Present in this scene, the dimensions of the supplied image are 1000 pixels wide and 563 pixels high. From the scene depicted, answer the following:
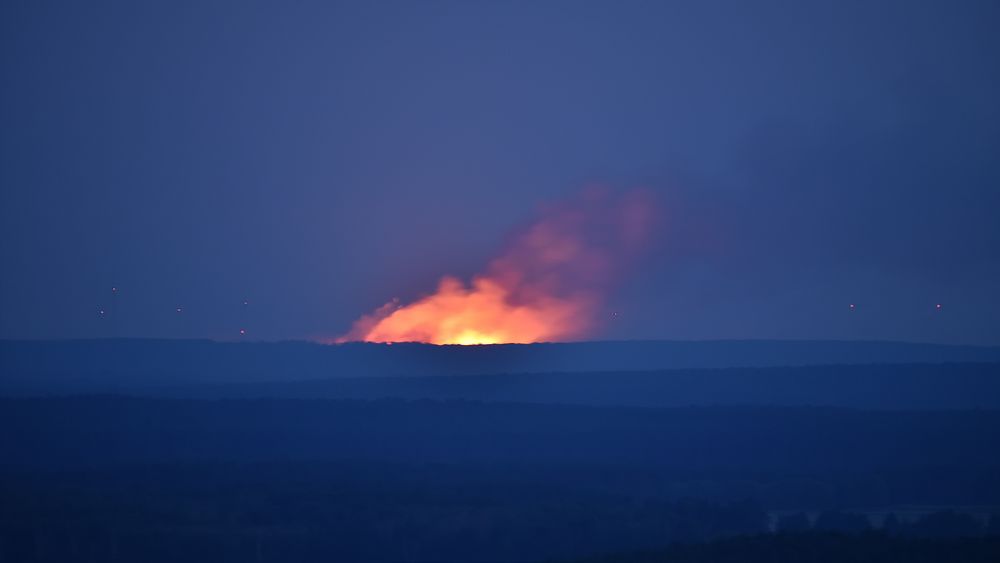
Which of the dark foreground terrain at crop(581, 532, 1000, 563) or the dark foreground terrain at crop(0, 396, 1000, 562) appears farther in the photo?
the dark foreground terrain at crop(0, 396, 1000, 562)

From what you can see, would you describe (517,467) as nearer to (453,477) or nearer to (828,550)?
(453,477)

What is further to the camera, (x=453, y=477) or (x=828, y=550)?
(x=453, y=477)

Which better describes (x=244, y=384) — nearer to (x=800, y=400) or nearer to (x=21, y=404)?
(x=21, y=404)

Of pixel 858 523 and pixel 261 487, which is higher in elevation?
pixel 261 487

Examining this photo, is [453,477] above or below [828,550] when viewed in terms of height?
above

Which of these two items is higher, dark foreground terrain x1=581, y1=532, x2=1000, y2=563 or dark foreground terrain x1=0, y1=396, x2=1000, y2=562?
dark foreground terrain x1=0, y1=396, x2=1000, y2=562

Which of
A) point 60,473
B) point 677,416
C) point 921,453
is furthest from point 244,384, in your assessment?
point 921,453

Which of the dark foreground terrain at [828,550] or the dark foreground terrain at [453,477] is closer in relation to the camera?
the dark foreground terrain at [828,550]

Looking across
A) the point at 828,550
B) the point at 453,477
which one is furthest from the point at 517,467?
the point at 828,550

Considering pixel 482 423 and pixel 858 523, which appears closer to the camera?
pixel 858 523

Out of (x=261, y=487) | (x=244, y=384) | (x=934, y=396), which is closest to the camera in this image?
(x=261, y=487)

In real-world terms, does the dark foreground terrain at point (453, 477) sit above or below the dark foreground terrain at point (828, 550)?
above
